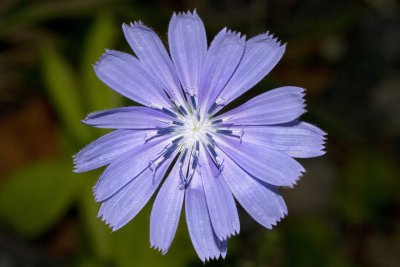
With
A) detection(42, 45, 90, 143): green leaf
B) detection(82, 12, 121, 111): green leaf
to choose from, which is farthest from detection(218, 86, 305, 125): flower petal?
detection(42, 45, 90, 143): green leaf

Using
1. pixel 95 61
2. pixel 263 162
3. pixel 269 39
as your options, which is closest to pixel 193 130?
pixel 263 162

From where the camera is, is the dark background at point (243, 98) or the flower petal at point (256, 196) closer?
the flower petal at point (256, 196)

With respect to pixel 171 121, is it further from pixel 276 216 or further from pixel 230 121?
pixel 276 216

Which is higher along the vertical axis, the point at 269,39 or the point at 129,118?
the point at 269,39

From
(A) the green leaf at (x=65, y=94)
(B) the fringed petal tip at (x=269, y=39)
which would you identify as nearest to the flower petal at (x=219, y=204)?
(B) the fringed petal tip at (x=269, y=39)

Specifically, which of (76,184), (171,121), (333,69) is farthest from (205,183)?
(333,69)

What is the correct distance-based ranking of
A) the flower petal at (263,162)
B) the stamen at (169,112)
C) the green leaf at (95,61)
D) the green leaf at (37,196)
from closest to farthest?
1. the flower petal at (263,162)
2. the stamen at (169,112)
3. the green leaf at (95,61)
4. the green leaf at (37,196)

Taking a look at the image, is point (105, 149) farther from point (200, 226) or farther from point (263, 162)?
point (263, 162)

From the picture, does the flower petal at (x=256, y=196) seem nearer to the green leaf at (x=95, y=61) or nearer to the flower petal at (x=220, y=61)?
the flower petal at (x=220, y=61)
